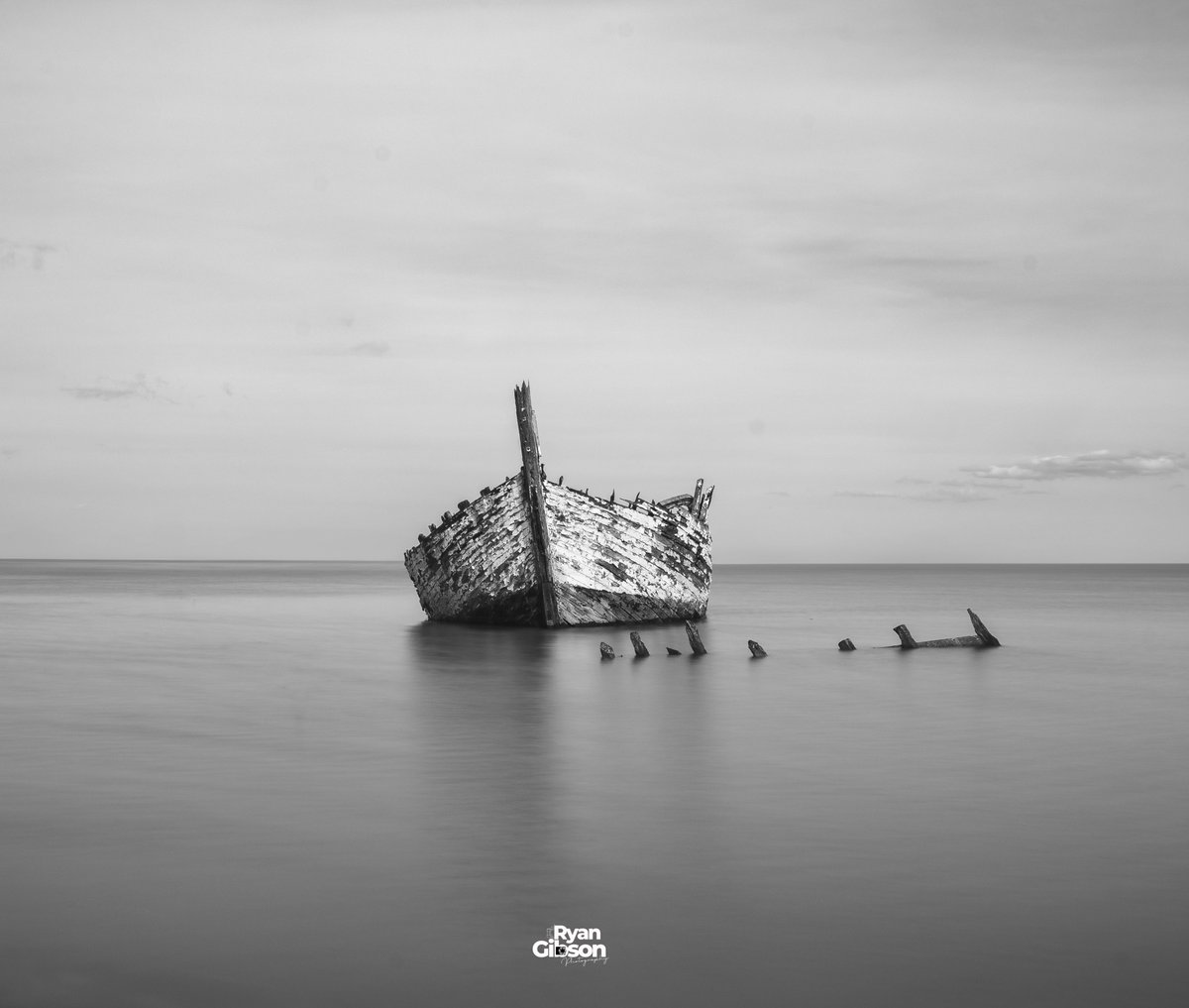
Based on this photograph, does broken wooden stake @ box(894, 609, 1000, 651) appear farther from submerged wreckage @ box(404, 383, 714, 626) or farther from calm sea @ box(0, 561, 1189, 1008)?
submerged wreckage @ box(404, 383, 714, 626)

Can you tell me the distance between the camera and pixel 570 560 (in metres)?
26.6

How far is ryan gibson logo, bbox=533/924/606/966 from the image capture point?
19.9 feet

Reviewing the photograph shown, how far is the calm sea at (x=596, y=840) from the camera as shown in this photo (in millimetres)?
5816

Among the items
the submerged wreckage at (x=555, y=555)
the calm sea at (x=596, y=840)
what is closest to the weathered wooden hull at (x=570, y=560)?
the submerged wreckage at (x=555, y=555)

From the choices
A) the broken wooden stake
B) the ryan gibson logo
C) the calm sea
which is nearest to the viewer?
the calm sea

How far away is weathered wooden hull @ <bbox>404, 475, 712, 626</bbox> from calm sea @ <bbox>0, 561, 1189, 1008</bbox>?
7361mm

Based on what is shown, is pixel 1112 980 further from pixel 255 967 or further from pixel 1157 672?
pixel 1157 672

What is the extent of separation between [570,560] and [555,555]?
460 millimetres

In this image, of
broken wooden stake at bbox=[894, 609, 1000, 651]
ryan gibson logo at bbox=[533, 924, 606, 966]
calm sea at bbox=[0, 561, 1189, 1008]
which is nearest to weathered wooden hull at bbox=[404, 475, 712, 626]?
broken wooden stake at bbox=[894, 609, 1000, 651]

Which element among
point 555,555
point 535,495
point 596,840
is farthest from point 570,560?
point 596,840

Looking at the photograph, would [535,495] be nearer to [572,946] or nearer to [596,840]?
[596,840]

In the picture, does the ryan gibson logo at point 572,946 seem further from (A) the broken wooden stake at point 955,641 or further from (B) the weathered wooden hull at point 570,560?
(B) the weathered wooden hull at point 570,560

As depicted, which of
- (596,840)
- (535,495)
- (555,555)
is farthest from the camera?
(555,555)

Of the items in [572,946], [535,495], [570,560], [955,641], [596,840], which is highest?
[535,495]
